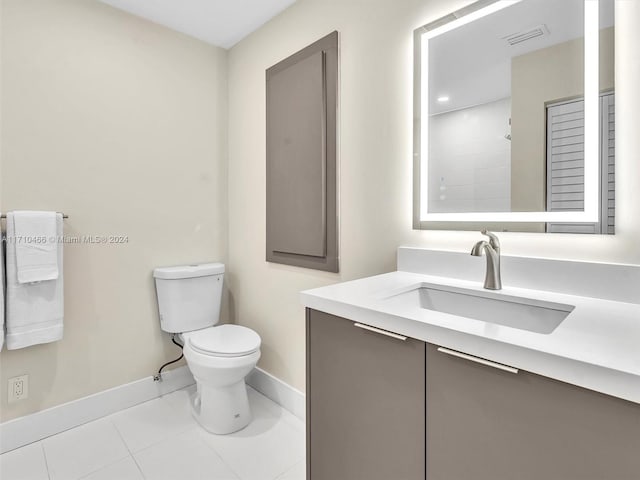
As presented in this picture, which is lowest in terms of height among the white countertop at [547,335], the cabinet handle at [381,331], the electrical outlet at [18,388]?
the electrical outlet at [18,388]

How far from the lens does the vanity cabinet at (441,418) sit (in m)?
0.61

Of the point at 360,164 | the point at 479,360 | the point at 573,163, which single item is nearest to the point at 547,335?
the point at 479,360

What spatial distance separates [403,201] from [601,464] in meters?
1.08

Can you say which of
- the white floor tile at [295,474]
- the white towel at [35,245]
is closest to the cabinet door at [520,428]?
the white floor tile at [295,474]

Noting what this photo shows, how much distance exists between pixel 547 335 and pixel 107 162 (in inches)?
85.9

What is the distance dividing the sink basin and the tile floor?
97 centimetres

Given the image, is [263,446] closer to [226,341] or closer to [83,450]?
[226,341]

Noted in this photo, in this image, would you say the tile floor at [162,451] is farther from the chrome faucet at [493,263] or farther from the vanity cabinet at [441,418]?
the chrome faucet at [493,263]

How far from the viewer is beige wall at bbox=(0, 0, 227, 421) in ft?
5.70

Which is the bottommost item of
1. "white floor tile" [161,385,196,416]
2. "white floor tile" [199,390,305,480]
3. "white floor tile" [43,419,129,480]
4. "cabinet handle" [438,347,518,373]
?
"white floor tile" [199,390,305,480]

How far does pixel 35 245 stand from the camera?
1.67m

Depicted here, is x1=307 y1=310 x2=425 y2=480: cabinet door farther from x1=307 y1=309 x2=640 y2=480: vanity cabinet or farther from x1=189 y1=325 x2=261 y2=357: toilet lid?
x1=189 y1=325 x2=261 y2=357: toilet lid

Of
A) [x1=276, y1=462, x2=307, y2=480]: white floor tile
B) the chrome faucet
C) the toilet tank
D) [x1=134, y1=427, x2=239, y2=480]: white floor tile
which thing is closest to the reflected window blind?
the chrome faucet

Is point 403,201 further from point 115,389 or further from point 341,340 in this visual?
point 115,389
